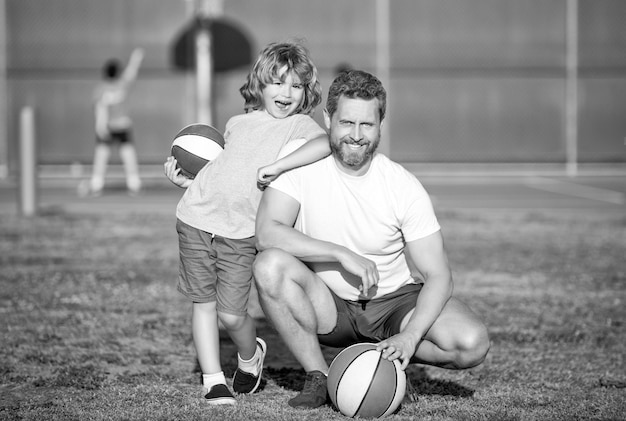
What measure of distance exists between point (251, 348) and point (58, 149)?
1720cm

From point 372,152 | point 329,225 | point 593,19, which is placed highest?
point 593,19

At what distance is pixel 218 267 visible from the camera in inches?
186

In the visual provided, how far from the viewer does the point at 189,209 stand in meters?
4.75

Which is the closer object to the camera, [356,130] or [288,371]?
[356,130]

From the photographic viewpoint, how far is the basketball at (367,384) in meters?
4.19

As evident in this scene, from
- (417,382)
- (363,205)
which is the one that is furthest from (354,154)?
(417,382)

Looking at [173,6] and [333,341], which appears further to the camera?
[173,6]

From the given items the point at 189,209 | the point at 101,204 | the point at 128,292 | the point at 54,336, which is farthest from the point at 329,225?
the point at 101,204

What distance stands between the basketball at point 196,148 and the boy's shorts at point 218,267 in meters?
0.32

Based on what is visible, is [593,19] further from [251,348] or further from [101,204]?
[251,348]

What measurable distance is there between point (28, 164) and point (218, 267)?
8.65 metres

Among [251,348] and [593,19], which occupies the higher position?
[593,19]

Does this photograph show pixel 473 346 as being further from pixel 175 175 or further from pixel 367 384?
pixel 175 175

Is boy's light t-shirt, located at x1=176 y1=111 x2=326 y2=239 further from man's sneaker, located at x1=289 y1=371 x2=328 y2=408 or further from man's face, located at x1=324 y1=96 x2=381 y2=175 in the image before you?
man's sneaker, located at x1=289 y1=371 x2=328 y2=408
